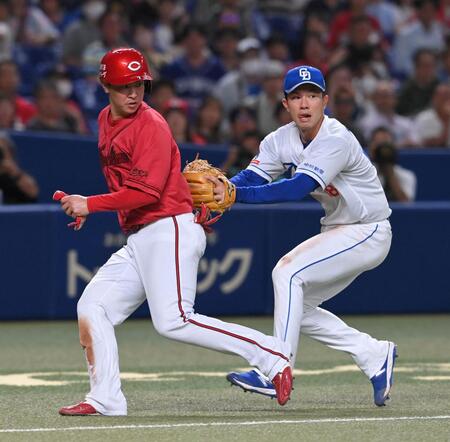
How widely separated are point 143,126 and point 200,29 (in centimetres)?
930

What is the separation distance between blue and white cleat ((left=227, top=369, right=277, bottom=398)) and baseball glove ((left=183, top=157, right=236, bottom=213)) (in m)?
0.88

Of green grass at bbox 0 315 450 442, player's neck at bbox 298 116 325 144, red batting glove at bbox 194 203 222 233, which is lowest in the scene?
green grass at bbox 0 315 450 442

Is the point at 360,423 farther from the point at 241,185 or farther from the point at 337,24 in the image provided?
the point at 337,24

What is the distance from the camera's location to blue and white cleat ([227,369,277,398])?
666 cm

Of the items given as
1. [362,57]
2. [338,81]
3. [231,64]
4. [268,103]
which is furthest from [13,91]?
[362,57]

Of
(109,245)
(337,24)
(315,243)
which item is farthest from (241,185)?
(337,24)

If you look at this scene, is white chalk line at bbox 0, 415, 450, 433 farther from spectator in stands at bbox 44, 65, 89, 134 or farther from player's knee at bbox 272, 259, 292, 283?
spectator in stands at bbox 44, 65, 89, 134

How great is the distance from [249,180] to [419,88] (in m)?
8.70

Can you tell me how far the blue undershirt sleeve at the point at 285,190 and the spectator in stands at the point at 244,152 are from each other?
19.3 ft

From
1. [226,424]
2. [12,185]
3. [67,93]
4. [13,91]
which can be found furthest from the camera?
[67,93]

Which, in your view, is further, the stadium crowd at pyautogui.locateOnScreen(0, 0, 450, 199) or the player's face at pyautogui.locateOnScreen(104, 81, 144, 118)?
the stadium crowd at pyautogui.locateOnScreen(0, 0, 450, 199)

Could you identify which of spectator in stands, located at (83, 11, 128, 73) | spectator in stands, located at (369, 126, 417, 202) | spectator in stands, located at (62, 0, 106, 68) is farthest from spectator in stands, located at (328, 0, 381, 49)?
spectator in stands, located at (369, 126, 417, 202)

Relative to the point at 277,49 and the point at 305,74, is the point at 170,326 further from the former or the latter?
the point at 277,49

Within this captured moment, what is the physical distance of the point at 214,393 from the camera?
7344 mm
